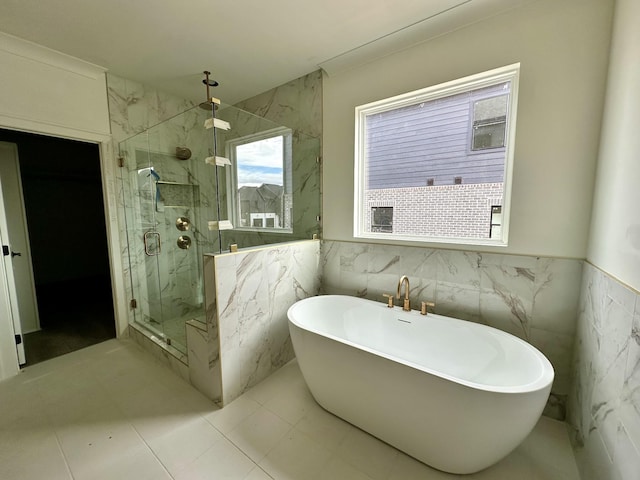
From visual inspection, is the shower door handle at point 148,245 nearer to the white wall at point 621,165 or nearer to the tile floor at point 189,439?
the tile floor at point 189,439

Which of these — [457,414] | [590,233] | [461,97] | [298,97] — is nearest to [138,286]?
[298,97]

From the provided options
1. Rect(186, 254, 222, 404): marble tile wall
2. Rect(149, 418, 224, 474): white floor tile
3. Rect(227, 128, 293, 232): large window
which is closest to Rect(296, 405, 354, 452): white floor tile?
Rect(149, 418, 224, 474): white floor tile

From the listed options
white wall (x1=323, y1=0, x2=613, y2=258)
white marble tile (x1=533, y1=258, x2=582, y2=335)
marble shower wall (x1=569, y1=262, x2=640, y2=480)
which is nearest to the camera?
marble shower wall (x1=569, y1=262, x2=640, y2=480)

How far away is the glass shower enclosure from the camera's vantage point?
247 cm

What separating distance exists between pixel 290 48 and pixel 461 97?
141cm

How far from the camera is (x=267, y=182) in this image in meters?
2.62

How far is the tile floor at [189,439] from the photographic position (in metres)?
1.29

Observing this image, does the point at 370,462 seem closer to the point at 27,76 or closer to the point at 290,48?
the point at 290,48

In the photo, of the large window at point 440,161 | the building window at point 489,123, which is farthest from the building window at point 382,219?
the building window at point 489,123

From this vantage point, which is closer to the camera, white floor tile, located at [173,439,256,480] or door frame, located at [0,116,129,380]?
white floor tile, located at [173,439,256,480]

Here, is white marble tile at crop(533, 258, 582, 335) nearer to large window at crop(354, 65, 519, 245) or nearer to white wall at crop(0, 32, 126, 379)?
large window at crop(354, 65, 519, 245)

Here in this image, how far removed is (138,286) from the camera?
2.71 meters

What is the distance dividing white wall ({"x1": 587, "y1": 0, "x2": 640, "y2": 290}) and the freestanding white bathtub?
58 centimetres

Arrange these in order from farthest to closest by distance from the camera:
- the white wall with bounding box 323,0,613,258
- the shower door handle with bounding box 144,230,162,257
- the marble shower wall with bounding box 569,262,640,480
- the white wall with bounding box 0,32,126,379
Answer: the shower door handle with bounding box 144,230,162,257, the white wall with bounding box 0,32,126,379, the white wall with bounding box 323,0,613,258, the marble shower wall with bounding box 569,262,640,480
